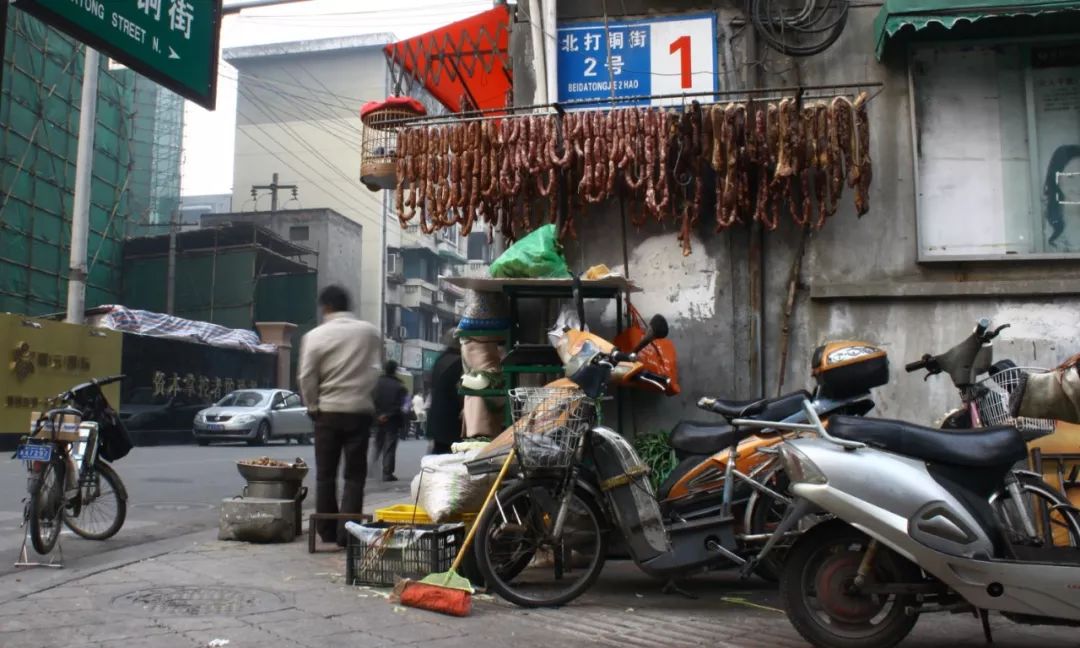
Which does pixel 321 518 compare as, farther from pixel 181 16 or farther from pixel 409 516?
pixel 181 16

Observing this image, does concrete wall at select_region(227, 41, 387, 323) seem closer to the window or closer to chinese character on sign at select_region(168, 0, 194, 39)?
the window

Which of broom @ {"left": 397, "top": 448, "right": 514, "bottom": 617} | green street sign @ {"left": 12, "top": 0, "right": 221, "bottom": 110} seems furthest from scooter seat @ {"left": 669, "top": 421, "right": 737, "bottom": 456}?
green street sign @ {"left": 12, "top": 0, "right": 221, "bottom": 110}

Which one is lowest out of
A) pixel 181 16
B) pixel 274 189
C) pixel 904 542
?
pixel 904 542

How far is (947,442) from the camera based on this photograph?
426cm

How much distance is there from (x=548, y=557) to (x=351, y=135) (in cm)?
4688

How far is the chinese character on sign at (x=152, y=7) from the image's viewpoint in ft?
17.2

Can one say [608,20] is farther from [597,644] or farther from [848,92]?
[597,644]

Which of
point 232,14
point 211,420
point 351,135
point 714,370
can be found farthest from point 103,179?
point 714,370

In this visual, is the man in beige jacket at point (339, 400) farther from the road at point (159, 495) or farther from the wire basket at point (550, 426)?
the wire basket at point (550, 426)

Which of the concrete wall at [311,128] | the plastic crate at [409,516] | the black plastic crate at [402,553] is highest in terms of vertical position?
the concrete wall at [311,128]

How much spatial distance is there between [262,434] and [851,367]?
838 inches

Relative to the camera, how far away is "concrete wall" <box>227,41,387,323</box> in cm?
4966

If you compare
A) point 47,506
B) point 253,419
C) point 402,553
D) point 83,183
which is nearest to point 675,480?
point 402,553

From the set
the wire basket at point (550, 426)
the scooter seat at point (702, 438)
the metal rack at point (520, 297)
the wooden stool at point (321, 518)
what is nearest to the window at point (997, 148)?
the metal rack at point (520, 297)
